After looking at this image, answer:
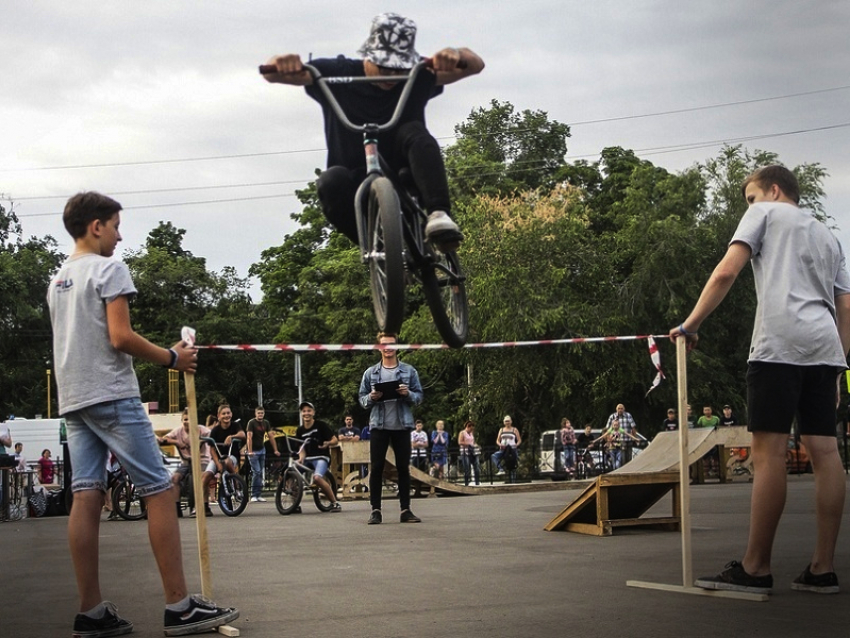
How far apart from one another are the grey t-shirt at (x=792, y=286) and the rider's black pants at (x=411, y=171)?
67.6 inches

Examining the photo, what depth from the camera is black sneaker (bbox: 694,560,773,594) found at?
6.11m

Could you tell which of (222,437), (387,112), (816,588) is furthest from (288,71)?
(222,437)

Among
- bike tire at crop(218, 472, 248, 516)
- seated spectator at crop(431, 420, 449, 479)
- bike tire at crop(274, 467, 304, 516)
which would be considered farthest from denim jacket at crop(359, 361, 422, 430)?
seated spectator at crop(431, 420, 449, 479)

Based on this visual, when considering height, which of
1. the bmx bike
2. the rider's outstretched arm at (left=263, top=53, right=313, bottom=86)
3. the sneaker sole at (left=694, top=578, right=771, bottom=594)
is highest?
the rider's outstretched arm at (left=263, top=53, right=313, bottom=86)

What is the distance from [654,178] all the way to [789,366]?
42.1 m

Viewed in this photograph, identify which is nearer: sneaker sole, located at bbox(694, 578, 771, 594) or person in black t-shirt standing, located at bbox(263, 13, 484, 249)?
person in black t-shirt standing, located at bbox(263, 13, 484, 249)

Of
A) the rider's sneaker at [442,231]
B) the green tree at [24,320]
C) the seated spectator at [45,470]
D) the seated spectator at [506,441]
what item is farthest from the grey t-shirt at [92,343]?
the green tree at [24,320]

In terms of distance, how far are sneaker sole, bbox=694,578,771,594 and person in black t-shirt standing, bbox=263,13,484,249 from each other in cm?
233

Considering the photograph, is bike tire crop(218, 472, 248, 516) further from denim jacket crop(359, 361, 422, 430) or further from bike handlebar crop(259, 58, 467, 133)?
bike handlebar crop(259, 58, 467, 133)

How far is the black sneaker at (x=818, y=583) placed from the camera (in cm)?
609

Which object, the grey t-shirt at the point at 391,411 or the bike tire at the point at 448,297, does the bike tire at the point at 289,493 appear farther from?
the bike tire at the point at 448,297

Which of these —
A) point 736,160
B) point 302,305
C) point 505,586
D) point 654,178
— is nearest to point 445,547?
point 505,586

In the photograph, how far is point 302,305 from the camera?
30.8m

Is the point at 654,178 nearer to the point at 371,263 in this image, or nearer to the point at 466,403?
the point at 466,403
